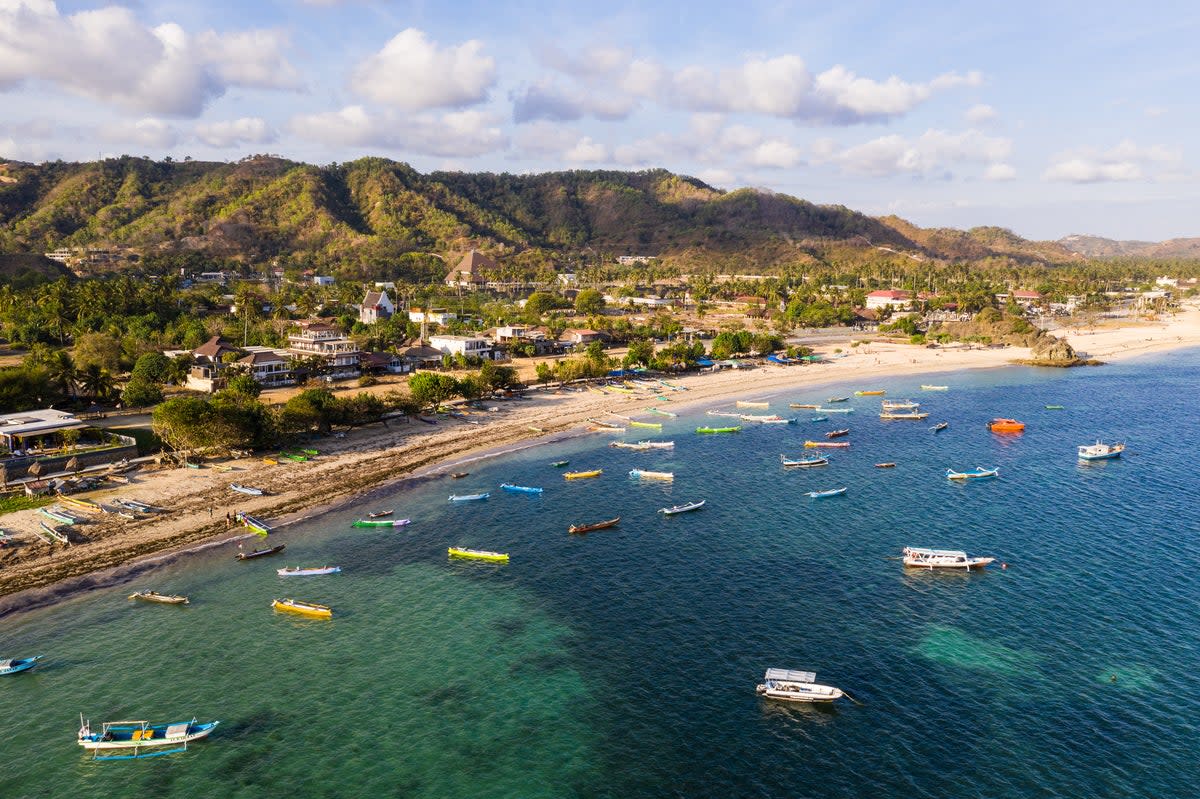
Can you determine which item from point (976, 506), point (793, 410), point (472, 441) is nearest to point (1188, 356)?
point (793, 410)

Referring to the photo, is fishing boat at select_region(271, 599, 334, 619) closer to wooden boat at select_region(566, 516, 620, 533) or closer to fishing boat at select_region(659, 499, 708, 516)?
wooden boat at select_region(566, 516, 620, 533)

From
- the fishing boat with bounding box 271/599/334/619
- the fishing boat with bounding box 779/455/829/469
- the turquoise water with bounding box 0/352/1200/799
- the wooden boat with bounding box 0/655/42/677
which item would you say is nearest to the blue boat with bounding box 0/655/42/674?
the wooden boat with bounding box 0/655/42/677

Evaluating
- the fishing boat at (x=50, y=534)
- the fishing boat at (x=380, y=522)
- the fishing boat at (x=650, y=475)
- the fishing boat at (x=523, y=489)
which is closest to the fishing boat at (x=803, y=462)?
the fishing boat at (x=650, y=475)

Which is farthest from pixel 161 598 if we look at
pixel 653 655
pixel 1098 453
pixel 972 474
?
pixel 1098 453

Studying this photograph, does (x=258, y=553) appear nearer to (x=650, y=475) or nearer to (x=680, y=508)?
(x=680, y=508)

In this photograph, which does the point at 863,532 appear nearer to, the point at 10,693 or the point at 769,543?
the point at 769,543

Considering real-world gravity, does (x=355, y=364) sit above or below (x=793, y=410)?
above

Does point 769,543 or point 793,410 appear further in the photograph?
point 793,410

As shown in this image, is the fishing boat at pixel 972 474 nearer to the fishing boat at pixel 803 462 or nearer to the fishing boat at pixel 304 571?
the fishing boat at pixel 803 462
